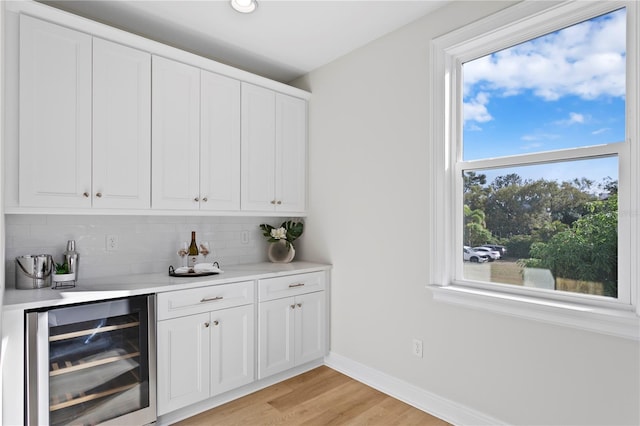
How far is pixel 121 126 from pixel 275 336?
178 cm

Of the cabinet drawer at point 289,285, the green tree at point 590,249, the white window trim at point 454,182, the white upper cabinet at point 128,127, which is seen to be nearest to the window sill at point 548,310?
the white window trim at point 454,182

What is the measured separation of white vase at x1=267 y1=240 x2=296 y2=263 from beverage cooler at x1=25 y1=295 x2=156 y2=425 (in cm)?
126

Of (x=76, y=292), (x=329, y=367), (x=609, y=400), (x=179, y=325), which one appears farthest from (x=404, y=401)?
(x=76, y=292)

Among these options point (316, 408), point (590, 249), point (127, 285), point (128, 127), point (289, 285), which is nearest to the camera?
point (590, 249)

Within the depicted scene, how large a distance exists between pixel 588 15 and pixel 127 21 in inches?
107

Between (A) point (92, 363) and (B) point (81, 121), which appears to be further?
(B) point (81, 121)

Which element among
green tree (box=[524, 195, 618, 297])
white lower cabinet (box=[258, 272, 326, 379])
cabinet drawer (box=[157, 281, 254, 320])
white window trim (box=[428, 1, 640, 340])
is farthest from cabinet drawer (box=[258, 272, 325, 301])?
green tree (box=[524, 195, 618, 297])

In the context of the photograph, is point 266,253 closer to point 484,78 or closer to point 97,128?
point 97,128

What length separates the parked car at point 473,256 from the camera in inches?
88.2

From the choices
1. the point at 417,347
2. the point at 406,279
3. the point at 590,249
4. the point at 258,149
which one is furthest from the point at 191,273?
the point at 590,249

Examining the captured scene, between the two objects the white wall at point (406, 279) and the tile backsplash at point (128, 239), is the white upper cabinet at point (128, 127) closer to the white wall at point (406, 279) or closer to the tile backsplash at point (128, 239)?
the tile backsplash at point (128, 239)

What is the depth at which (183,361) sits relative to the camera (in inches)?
88.9

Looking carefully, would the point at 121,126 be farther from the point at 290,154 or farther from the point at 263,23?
the point at 290,154

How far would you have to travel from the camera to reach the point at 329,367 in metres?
3.05
